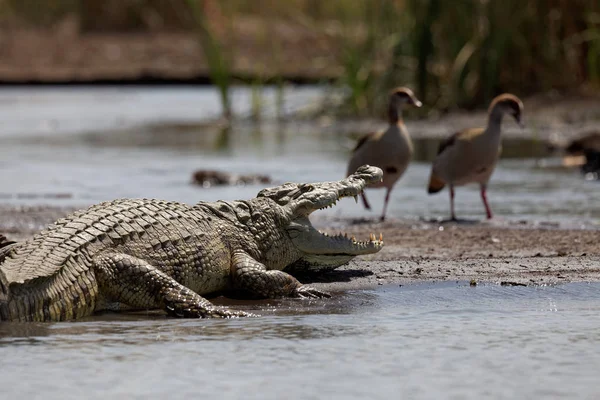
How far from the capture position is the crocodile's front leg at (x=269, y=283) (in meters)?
6.49

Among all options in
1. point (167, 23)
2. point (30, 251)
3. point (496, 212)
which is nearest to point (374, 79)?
point (496, 212)

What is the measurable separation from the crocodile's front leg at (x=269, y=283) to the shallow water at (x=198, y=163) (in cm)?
344

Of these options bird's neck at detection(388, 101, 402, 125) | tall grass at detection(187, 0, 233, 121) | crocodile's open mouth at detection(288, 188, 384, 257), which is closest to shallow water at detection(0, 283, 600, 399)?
crocodile's open mouth at detection(288, 188, 384, 257)

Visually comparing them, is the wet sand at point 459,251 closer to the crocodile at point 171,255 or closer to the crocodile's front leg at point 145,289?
the crocodile at point 171,255

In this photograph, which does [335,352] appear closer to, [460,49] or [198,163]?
[198,163]

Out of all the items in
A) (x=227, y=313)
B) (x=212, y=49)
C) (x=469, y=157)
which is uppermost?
(x=212, y=49)

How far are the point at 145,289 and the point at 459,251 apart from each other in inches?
104

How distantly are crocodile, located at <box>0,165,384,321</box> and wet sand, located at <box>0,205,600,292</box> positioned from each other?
323mm

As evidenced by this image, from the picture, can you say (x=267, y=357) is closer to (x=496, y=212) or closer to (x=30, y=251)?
(x=30, y=251)

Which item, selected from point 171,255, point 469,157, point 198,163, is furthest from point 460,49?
point 171,255

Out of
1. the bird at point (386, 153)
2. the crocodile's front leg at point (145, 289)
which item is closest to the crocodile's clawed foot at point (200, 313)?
the crocodile's front leg at point (145, 289)

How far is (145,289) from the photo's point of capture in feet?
19.9

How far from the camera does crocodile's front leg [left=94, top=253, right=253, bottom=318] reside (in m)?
6.01

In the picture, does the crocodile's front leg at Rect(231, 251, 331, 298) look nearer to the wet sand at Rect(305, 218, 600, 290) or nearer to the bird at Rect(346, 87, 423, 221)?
the wet sand at Rect(305, 218, 600, 290)
